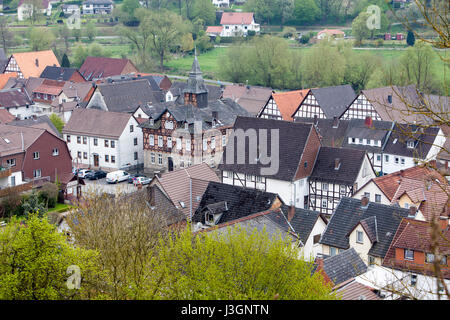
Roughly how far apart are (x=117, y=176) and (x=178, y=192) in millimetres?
16649

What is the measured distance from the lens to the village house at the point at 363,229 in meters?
30.2

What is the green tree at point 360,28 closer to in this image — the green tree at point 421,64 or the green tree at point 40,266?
the green tree at point 421,64

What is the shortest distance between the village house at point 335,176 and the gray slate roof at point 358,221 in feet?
25.6

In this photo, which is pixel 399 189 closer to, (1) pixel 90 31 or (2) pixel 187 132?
(2) pixel 187 132

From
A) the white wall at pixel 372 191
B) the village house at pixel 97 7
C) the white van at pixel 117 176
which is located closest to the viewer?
the white wall at pixel 372 191

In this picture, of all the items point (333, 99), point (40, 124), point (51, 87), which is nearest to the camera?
point (40, 124)

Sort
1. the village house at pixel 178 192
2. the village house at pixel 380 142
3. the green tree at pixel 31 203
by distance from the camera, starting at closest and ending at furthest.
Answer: the village house at pixel 178 192
the green tree at pixel 31 203
the village house at pixel 380 142

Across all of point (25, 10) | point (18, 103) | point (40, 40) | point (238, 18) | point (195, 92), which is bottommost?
point (18, 103)

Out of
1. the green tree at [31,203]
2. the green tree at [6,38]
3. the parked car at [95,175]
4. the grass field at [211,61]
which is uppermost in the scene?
the green tree at [6,38]

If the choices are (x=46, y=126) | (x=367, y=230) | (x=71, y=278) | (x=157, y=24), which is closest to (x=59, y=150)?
(x=46, y=126)

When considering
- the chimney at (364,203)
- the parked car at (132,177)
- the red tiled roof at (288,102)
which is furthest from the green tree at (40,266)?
the red tiled roof at (288,102)

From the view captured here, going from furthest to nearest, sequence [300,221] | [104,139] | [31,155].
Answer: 1. [104,139]
2. [31,155]
3. [300,221]

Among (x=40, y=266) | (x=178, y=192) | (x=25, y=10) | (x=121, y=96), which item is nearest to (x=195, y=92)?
(x=121, y=96)

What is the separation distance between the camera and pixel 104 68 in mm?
87812
